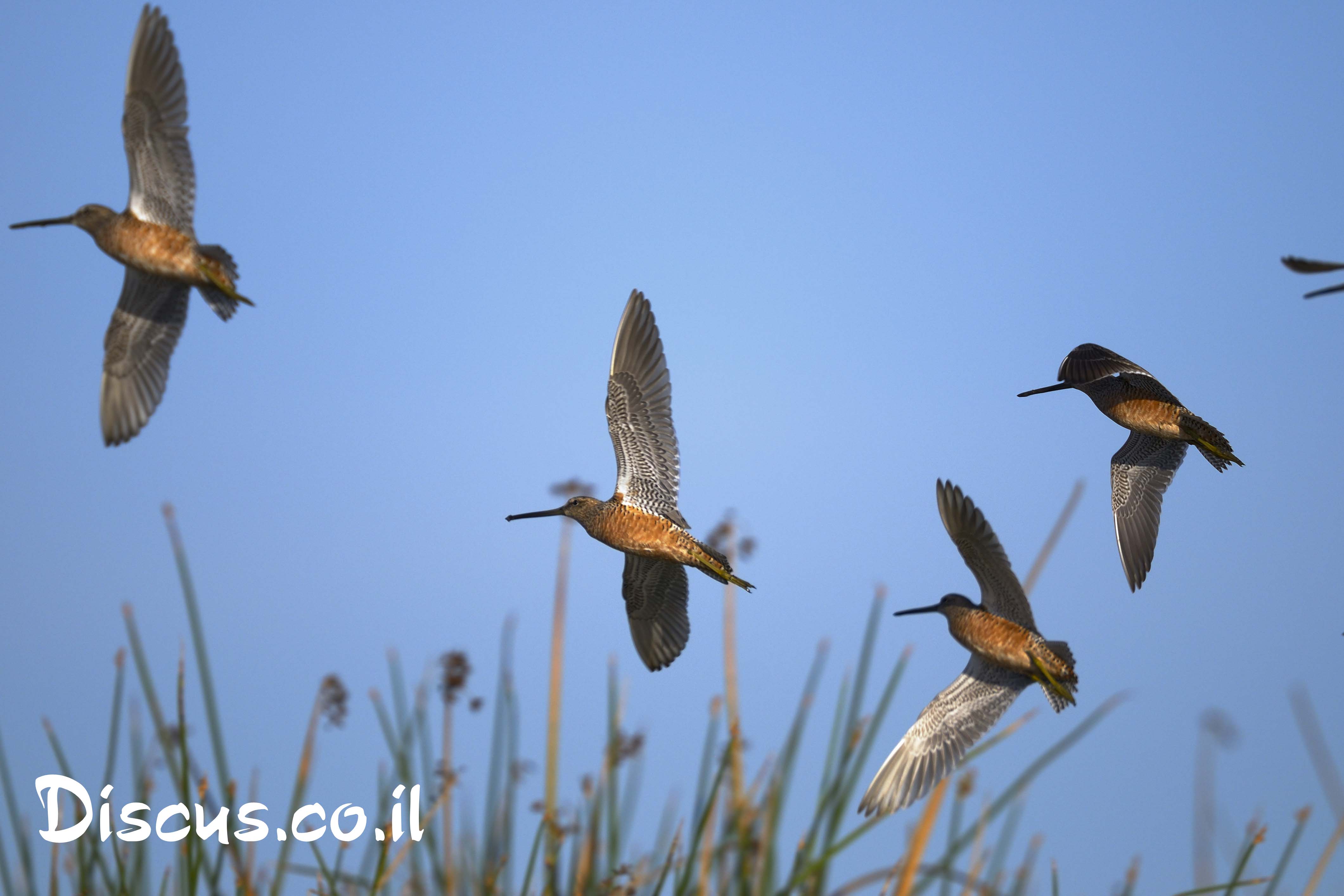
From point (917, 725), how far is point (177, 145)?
17.0 feet

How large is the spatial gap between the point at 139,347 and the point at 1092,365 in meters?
5.54

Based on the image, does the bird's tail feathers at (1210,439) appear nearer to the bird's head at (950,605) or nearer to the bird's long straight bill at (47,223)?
the bird's head at (950,605)

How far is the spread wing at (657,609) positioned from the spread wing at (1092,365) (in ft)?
9.31

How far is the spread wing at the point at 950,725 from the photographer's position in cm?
666

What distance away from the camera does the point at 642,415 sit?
7.60 metres

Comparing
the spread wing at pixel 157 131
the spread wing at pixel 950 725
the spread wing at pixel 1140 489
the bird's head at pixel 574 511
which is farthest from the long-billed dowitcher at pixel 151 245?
the spread wing at pixel 1140 489

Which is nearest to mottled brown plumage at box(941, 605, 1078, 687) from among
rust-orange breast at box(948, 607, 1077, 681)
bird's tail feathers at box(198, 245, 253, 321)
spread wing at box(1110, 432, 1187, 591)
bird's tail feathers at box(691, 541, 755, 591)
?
rust-orange breast at box(948, 607, 1077, 681)

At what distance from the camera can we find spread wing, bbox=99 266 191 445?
20.5ft

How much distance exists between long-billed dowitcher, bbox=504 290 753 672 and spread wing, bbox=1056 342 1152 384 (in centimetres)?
243

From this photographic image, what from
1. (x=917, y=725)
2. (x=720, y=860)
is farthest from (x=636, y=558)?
(x=720, y=860)

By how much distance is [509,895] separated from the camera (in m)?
3.86

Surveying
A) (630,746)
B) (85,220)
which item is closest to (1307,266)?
(630,746)

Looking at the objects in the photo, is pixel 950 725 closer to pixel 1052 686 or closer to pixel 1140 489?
pixel 1052 686

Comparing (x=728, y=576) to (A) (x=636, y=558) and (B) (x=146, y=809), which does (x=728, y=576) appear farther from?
(B) (x=146, y=809)
